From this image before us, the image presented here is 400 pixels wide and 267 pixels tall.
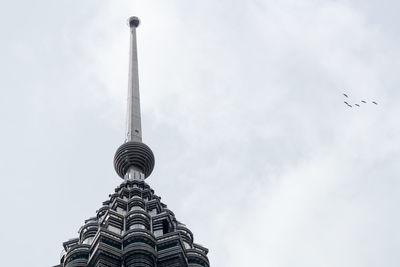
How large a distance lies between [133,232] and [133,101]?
52.8 meters

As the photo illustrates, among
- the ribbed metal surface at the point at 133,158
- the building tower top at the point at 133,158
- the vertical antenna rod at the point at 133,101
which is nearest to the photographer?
the building tower top at the point at 133,158

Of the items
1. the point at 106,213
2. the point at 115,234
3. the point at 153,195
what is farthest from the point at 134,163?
the point at 115,234

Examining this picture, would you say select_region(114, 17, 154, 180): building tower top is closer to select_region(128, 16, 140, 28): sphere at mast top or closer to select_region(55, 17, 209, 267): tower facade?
select_region(55, 17, 209, 267): tower facade

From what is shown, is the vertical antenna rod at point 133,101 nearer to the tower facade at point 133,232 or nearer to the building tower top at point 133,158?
the building tower top at point 133,158

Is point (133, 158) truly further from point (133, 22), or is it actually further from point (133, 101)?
point (133, 22)

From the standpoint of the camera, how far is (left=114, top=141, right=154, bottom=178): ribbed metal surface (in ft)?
444

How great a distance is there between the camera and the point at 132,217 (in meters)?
112

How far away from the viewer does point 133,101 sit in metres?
156

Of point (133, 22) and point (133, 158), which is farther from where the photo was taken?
point (133, 22)

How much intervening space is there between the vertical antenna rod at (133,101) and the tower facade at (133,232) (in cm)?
742

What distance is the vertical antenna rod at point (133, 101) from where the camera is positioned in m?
145

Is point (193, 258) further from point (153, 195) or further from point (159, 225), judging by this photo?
point (153, 195)

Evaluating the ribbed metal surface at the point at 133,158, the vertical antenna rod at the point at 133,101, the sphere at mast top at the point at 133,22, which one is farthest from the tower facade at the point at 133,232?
the sphere at mast top at the point at 133,22

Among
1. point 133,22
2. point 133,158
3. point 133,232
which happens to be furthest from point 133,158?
point 133,22
